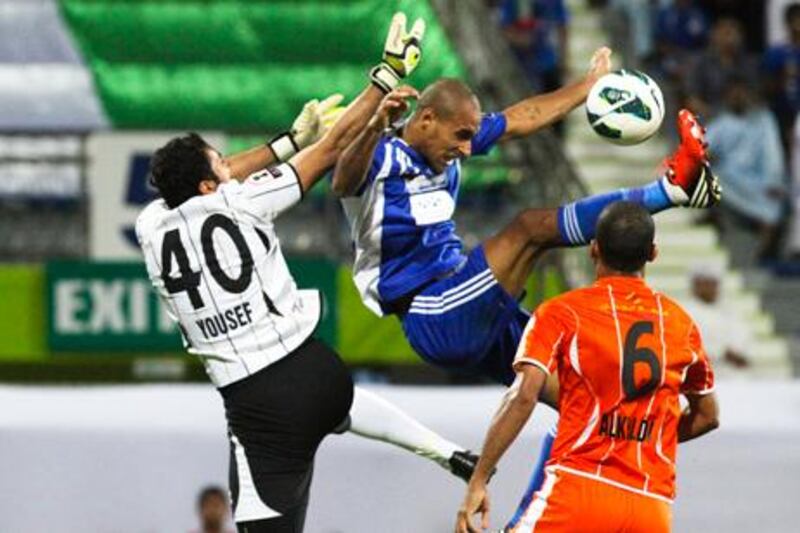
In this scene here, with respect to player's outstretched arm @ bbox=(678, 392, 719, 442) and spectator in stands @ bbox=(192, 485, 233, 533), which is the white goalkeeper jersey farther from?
player's outstretched arm @ bbox=(678, 392, 719, 442)

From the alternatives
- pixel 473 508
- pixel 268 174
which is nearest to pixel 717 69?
pixel 268 174

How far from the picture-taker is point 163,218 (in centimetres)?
830

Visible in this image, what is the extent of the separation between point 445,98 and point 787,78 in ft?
27.1

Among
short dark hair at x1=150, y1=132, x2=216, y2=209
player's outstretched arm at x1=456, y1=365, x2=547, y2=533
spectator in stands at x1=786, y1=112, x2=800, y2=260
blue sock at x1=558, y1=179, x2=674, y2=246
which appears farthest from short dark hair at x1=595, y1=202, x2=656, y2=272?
spectator in stands at x1=786, y1=112, x2=800, y2=260

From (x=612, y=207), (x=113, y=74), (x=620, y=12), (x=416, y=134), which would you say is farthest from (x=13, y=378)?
(x=612, y=207)

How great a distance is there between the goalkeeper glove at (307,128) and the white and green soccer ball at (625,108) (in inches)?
37.0

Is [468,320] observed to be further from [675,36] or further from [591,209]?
[675,36]

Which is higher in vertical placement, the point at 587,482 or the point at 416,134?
the point at 416,134

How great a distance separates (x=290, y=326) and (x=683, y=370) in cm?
140

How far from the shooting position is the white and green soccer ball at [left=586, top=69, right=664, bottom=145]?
28.4 ft

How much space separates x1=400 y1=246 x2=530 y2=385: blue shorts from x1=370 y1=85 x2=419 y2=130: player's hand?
2.67 ft

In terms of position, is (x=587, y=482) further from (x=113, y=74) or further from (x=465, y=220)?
(x=113, y=74)

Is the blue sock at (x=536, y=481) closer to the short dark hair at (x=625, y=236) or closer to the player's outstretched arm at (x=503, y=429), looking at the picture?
the player's outstretched arm at (x=503, y=429)

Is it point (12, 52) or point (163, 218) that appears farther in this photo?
point (12, 52)
